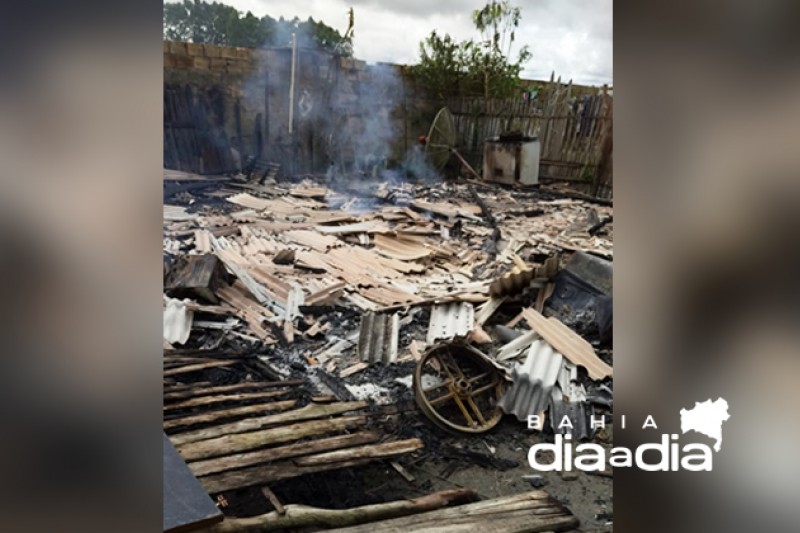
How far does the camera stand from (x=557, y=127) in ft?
11.9

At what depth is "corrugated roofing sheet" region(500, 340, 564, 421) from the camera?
3275 mm

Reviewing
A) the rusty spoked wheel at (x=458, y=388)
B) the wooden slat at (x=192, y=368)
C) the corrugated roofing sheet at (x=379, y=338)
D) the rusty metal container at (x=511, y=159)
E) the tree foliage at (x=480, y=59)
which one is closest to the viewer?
the tree foliage at (x=480, y=59)

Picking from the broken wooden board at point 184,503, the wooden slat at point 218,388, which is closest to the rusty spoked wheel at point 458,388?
the wooden slat at point 218,388

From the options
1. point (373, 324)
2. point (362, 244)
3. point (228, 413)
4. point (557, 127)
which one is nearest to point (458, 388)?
point (373, 324)

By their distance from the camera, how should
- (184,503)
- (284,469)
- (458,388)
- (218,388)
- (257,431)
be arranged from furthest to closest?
(458,388)
(218,388)
(257,431)
(284,469)
(184,503)

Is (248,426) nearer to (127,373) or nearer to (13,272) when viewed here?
(127,373)

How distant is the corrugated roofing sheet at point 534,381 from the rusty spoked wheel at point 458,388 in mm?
65

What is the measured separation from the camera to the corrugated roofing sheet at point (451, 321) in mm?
3467

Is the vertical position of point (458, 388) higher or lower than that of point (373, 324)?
lower

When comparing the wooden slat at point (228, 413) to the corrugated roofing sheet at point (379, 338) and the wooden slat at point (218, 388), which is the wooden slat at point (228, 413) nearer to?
the wooden slat at point (218, 388)

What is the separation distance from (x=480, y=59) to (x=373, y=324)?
1.37 m

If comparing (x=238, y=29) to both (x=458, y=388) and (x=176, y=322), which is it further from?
(x=458, y=388)

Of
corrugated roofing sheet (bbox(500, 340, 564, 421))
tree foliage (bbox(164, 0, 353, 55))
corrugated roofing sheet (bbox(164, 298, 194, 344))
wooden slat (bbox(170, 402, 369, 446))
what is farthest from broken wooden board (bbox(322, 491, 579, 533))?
tree foliage (bbox(164, 0, 353, 55))

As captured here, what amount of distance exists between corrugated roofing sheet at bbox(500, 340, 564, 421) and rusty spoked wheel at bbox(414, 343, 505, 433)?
7cm
